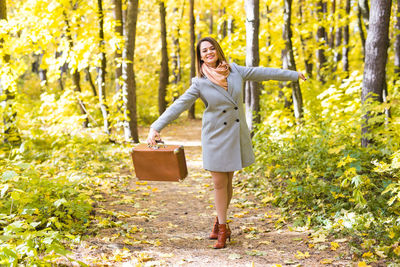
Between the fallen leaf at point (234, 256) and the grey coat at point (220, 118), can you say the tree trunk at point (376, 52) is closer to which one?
the grey coat at point (220, 118)

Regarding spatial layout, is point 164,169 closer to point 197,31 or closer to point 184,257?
point 184,257

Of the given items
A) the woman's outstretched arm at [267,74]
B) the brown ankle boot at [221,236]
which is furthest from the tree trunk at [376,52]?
the brown ankle boot at [221,236]

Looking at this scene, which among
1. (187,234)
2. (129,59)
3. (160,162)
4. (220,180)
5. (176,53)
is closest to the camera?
(160,162)

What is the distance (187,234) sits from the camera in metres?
4.39

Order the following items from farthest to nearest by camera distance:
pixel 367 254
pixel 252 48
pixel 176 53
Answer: pixel 176 53
pixel 252 48
pixel 367 254

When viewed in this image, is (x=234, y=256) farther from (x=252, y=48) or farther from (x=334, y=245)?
(x=252, y=48)

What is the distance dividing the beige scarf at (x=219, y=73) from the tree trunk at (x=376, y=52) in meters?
2.55

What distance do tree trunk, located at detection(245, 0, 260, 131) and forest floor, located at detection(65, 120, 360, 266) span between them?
198 cm

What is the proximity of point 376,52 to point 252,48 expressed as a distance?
8.98ft

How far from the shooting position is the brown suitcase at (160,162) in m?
3.64

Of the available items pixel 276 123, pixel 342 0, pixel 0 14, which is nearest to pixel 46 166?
pixel 0 14

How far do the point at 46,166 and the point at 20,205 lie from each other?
3.01 metres

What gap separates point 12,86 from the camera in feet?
24.2

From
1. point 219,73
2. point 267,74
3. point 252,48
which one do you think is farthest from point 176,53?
point 219,73
